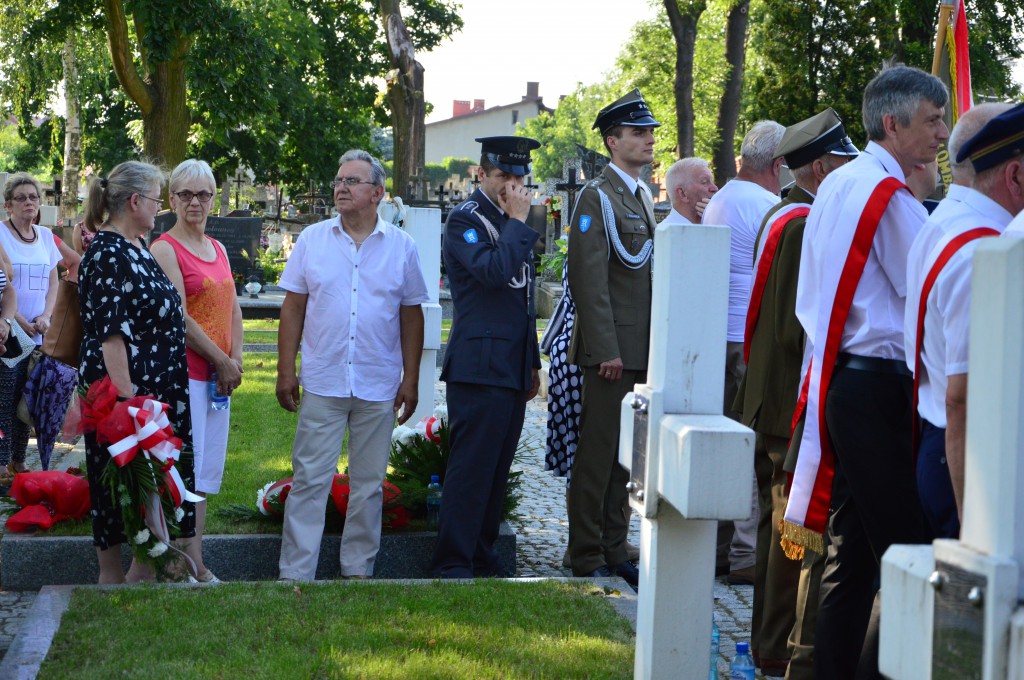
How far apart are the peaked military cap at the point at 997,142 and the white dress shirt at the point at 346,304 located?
3207 mm

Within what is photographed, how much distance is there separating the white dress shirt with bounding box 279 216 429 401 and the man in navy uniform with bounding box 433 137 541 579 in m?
0.30

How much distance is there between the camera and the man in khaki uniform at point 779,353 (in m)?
4.61

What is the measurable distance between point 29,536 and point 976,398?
5.00 meters

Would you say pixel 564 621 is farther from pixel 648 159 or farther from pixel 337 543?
pixel 648 159

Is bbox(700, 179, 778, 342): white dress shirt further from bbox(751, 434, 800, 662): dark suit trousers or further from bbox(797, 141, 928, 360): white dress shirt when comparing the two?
bbox(797, 141, 928, 360): white dress shirt

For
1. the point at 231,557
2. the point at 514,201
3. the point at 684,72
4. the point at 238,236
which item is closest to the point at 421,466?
the point at 231,557

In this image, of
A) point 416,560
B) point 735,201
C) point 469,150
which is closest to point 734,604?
point 416,560

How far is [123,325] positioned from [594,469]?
91.6 inches

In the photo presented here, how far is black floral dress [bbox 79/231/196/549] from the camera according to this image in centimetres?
512

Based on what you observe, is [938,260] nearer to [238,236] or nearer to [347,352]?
[347,352]

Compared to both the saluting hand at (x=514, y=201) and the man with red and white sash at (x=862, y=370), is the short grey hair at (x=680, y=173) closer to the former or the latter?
the saluting hand at (x=514, y=201)

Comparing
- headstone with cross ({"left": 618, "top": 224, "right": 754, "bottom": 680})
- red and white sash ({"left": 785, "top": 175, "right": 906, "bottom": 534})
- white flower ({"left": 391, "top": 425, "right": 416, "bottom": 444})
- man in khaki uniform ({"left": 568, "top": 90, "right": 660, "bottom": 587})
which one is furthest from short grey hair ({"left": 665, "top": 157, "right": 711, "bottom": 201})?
headstone with cross ({"left": 618, "top": 224, "right": 754, "bottom": 680})

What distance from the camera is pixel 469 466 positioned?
19.1 feet

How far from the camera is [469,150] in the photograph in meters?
138
